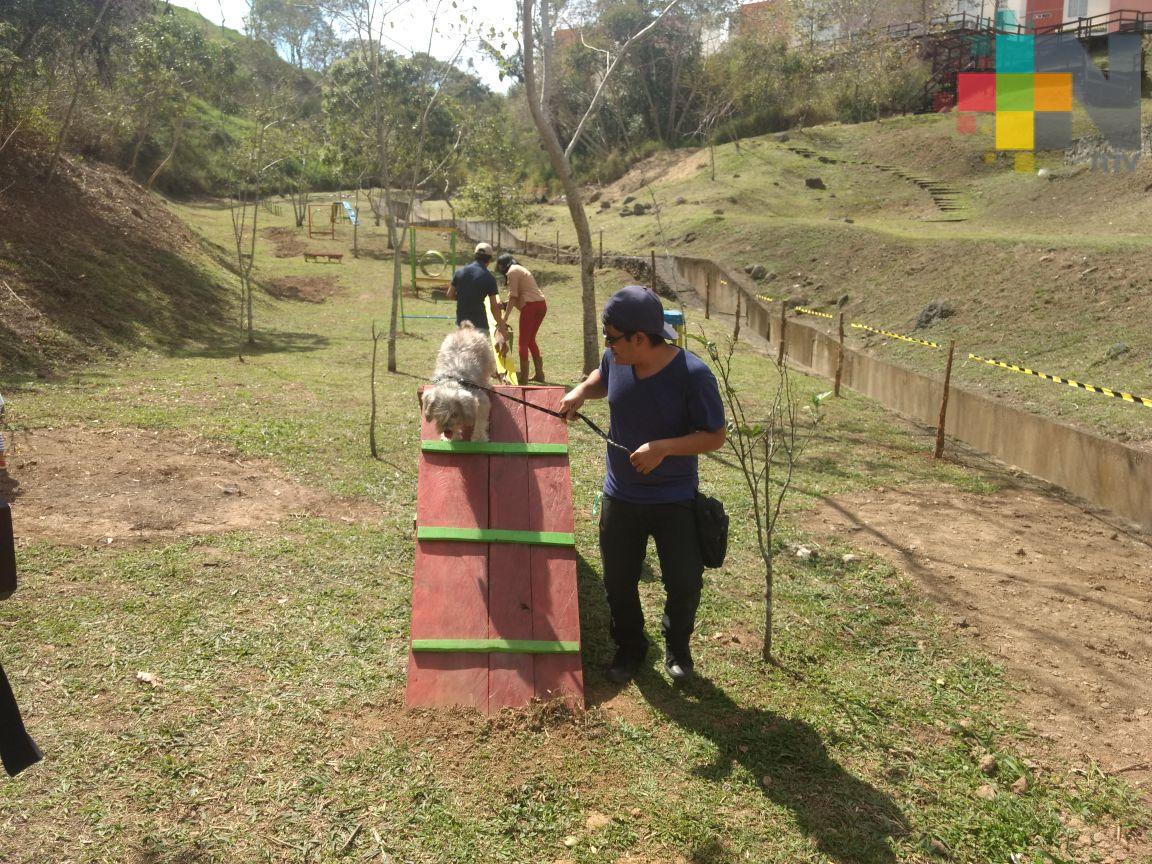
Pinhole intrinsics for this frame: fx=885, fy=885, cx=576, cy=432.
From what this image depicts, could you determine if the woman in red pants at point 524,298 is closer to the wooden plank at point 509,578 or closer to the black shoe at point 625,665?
the wooden plank at point 509,578

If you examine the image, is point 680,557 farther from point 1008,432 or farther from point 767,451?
point 1008,432

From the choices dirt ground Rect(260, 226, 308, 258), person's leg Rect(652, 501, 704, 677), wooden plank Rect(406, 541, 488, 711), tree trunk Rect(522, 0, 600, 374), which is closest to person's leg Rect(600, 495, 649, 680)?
person's leg Rect(652, 501, 704, 677)

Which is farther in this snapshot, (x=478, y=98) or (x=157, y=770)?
(x=478, y=98)

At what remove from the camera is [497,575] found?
4.56 metres

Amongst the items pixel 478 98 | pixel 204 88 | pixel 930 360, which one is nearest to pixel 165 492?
pixel 930 360

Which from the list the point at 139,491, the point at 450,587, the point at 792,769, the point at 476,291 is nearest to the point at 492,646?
the point at 450,587

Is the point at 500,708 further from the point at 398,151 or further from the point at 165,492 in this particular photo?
the point at 398,151

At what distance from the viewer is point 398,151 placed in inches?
1110

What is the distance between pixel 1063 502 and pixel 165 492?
8146mm

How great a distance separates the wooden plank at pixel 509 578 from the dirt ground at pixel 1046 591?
2458mm

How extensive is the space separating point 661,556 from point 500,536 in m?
0.99

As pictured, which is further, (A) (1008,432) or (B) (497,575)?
(A) (1008,432)

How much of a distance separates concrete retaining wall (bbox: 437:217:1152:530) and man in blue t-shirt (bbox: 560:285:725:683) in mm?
6105

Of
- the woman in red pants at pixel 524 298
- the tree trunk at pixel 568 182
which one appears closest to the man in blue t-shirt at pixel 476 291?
the woman in red pants at pixel 524 298
